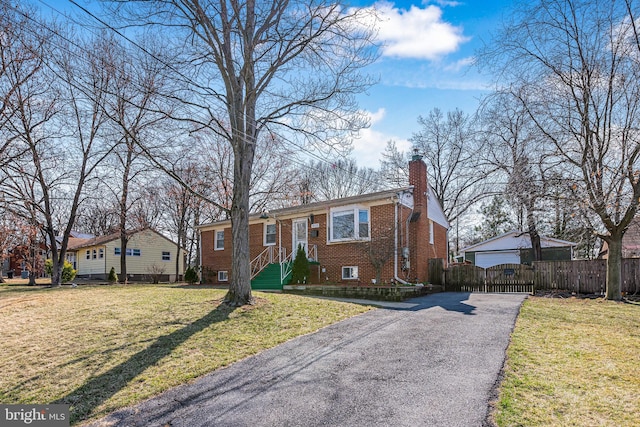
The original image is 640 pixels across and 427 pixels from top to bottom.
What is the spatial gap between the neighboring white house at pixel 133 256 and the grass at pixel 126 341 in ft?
74.1

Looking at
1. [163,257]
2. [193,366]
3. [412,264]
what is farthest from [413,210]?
[163,257]

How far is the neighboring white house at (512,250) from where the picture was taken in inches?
1099

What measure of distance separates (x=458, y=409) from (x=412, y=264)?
36.7ft

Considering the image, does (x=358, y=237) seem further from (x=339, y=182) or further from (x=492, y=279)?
(x=339, y=182)

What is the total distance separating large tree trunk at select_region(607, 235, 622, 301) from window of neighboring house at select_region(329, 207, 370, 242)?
8078mm

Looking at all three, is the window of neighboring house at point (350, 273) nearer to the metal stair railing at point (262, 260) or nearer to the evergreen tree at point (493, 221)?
the metal stair railing at point (262, 260)

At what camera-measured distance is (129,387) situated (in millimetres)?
4699

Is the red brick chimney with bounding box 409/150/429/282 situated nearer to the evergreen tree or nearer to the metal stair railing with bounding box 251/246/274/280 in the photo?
the metal stair railing with bounding box 251/246/274/280

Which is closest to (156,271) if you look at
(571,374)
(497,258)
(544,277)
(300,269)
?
(300,269)

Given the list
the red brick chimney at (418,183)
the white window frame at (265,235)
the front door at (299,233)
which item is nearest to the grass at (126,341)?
the front door at (299,233)

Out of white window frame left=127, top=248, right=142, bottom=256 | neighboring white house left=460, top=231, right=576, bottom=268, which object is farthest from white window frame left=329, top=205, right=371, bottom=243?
white window frame left=127, top=248, right=142, bottom=256

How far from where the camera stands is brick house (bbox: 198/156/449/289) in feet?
47.1

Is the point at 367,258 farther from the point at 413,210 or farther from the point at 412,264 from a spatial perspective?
the point at 413,210

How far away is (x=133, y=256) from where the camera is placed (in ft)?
107
